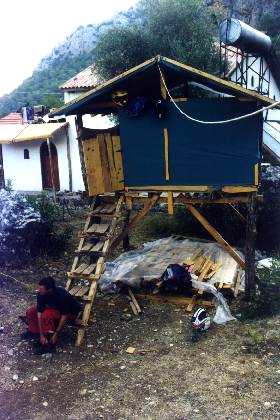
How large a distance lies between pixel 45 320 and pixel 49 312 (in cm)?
18

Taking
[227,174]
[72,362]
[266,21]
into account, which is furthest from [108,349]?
[266,21]

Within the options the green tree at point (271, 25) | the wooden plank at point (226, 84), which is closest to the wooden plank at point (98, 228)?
the wooden plank at point (226, 84)

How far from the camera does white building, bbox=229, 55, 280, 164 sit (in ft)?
64.3

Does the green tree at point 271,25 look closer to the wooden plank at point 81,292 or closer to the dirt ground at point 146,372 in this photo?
the dirt ground at point 146,372

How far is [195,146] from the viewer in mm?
10227

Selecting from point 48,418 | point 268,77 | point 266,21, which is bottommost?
point 48,418

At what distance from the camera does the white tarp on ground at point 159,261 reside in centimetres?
1110

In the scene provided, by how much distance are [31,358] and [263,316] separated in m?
5.01

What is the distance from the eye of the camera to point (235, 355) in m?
8.13

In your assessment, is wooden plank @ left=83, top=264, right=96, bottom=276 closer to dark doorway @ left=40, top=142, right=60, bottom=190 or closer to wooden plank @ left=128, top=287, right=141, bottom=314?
wooden plank @ left=128, top=287, right=141, bottom=314

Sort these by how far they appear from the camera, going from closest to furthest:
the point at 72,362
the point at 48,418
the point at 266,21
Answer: the point at 48,418 < the point at 72,362 < the point at 266,21

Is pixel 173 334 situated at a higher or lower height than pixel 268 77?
lower

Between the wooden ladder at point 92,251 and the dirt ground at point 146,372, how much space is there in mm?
718

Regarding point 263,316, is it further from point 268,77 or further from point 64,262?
point 268,77
